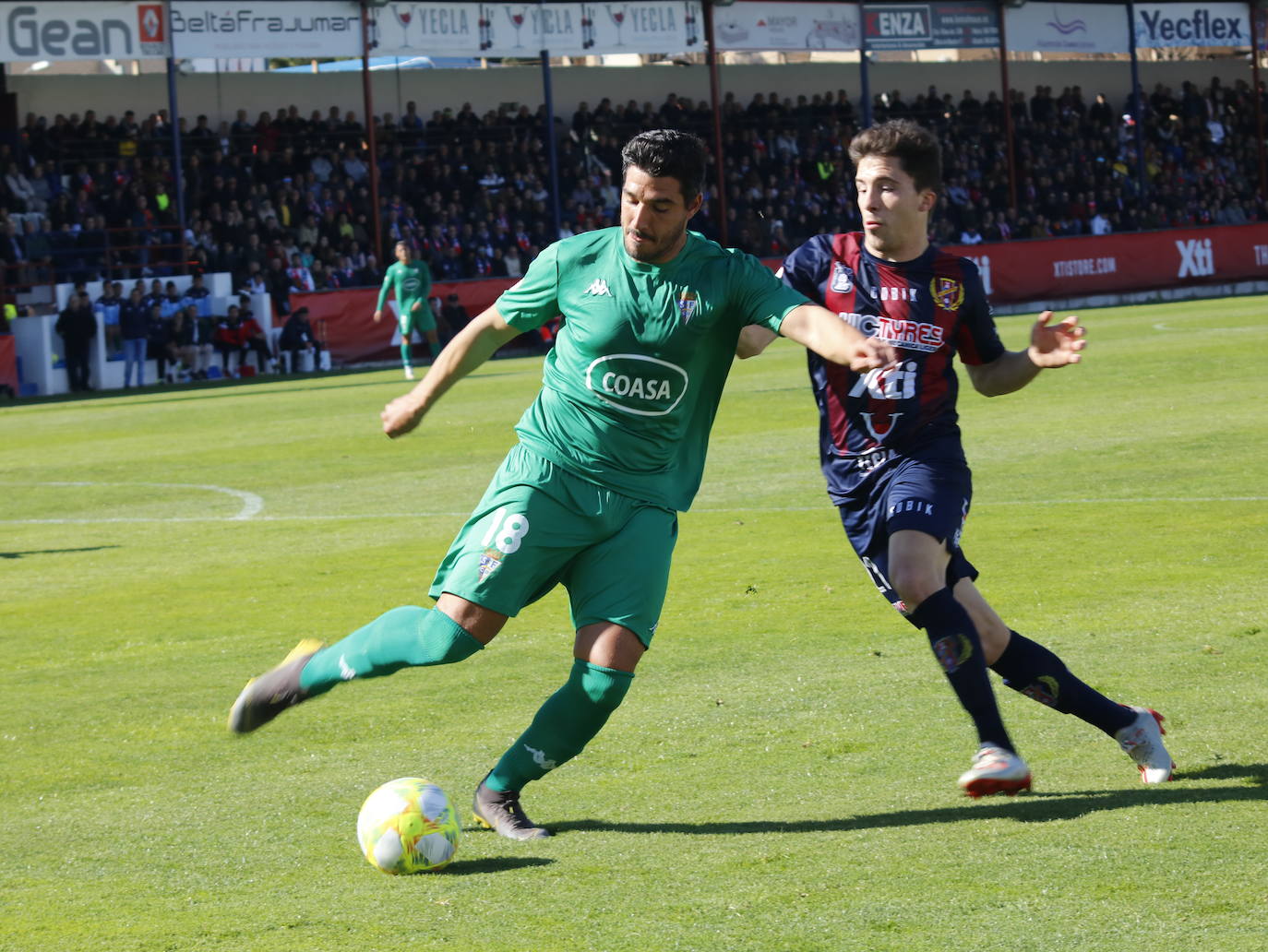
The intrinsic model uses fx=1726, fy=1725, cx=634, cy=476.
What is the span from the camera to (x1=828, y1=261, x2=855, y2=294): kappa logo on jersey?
5628mm

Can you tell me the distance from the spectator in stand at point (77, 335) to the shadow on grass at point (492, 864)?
25961 millimetres

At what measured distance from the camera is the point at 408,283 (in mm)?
27531

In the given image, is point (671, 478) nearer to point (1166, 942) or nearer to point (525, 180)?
point (1166, 942)

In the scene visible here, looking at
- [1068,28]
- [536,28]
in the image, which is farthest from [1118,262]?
[536,28]

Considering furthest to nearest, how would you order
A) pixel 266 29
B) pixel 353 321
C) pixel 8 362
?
1. pixel 266 29
2. pixel 353 321
3. pixel 8 362

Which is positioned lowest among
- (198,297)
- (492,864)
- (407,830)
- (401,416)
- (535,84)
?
(492,864)

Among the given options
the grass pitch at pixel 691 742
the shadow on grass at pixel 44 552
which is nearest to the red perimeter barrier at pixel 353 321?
the grass pitch at pixel 691 742

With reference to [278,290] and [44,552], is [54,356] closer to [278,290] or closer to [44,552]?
[278,290]

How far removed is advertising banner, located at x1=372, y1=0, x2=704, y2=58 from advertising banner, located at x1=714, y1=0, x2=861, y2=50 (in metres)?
1.05

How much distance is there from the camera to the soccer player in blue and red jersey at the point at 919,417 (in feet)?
17.0

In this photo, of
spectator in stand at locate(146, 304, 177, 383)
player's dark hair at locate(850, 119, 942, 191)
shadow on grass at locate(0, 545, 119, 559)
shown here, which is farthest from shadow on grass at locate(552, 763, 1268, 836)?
spectator in stand at locate(146, 304, 177, 383)

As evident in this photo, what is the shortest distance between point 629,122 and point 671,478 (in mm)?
37376

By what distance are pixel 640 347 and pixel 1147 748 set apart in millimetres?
1941

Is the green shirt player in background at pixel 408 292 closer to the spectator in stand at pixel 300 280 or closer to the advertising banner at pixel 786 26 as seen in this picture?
the spectator in stand at pixel 300 280
